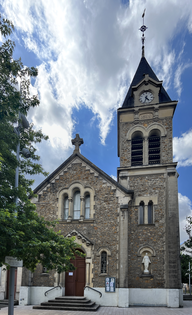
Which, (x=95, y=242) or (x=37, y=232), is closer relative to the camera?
(x=37, y=232)

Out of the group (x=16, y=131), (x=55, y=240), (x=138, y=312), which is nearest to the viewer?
(x=16, y=131)

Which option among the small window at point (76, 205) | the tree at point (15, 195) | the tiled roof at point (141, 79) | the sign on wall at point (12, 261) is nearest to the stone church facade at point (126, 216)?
the small window at point (76, 205)

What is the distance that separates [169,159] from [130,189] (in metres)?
3.80

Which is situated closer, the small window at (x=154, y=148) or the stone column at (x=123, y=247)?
the stone column at (x=123, y=247)

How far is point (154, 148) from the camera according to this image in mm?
21250

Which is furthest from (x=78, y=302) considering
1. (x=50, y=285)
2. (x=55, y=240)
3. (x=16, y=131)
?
(x=16, y=131)

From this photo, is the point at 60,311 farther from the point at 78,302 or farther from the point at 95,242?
the point at 95,242

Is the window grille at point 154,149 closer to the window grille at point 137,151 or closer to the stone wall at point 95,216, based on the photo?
the window grille at point 137,151

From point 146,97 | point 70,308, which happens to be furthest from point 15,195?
point 146,97

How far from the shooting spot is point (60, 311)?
1484cm

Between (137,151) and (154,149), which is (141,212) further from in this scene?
(154,149)

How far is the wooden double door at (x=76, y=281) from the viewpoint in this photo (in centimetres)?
1791

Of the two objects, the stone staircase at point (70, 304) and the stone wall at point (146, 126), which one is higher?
the stone wall at point (146, 126)

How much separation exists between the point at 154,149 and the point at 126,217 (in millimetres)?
6166
